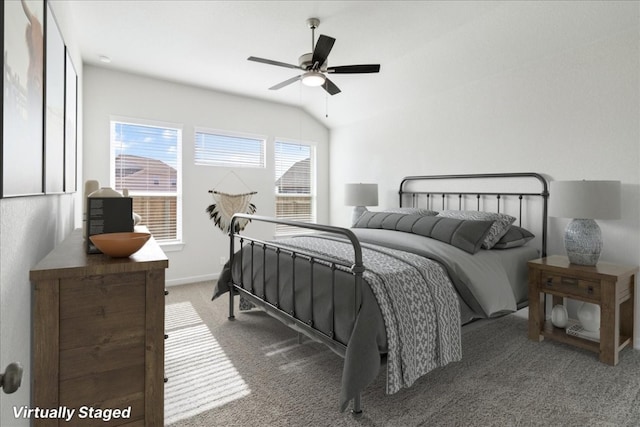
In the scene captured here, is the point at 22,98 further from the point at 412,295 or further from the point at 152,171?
the point at 152,171

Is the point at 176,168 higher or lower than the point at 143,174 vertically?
higher

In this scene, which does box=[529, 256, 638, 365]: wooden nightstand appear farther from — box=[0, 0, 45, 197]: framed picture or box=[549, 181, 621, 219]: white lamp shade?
box=[0, 0, 45, 197]: framed picture

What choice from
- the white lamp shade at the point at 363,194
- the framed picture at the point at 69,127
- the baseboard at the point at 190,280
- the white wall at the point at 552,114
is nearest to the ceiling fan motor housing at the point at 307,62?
the white wall at the point at 552,114

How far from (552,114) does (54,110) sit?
3.60 m

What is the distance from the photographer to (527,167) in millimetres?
3203

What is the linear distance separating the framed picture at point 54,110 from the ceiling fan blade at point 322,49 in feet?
5.00

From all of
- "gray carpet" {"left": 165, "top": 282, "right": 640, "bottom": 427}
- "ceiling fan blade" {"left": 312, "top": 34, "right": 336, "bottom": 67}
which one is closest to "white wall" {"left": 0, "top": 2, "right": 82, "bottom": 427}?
"gray carpet" {"left": 165, "top": 282, "right": 640, "bottom": 427}

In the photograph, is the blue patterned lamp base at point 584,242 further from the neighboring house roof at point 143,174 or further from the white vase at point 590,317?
the neighboring house roof at point 143,174

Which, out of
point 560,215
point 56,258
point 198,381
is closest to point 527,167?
point 560,215

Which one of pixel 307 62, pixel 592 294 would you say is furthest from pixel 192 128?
pixel 592 294

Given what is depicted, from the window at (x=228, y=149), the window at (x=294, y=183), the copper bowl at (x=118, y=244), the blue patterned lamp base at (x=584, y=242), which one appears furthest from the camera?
the window at (x=294, y=183)

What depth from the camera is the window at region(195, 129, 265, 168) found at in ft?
15.0

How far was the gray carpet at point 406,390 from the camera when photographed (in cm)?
179

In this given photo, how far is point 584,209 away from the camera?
95.3 inches
